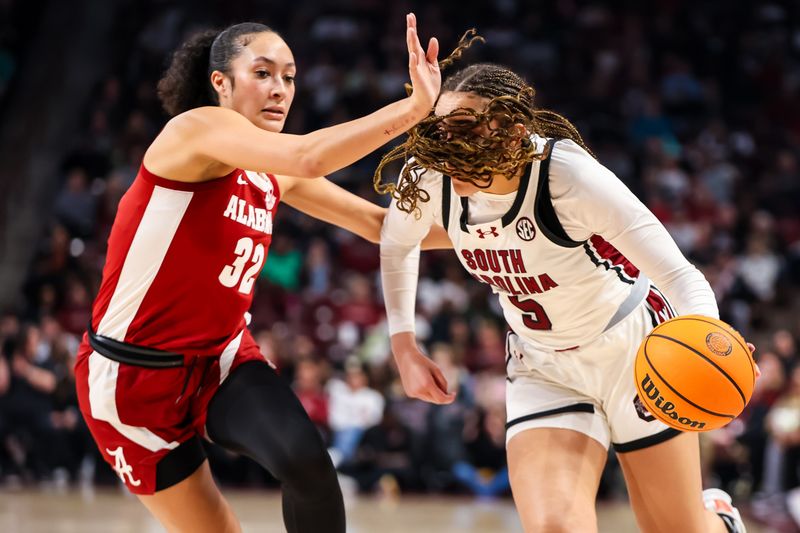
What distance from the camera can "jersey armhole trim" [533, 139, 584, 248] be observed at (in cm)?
327

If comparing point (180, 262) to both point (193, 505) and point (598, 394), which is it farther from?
point (598, 394)

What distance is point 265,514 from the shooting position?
8.05m

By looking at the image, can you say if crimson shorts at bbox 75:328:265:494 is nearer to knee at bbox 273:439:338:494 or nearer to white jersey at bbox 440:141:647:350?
knee at bbox 273:439:338:494

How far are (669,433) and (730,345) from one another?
572 mm

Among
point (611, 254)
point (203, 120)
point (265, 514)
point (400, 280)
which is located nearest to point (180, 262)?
point (203, 120)

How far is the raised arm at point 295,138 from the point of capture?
2.86 meters

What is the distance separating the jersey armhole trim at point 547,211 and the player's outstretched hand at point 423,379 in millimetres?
758

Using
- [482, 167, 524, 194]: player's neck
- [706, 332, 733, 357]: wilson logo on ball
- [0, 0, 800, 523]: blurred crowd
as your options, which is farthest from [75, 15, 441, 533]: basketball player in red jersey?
[0, 0, 800, 523]: blurred crowd

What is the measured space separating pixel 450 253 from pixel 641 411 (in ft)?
26.1

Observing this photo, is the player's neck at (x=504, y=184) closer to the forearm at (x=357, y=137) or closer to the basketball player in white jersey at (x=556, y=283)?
the basketball player in white jersey at (x=556, y=283)

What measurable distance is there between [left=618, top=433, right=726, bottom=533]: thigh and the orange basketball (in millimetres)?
426

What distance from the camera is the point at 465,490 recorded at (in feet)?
31.6

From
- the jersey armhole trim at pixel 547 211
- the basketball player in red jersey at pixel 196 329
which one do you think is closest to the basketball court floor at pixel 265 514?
the basketball player in red jersey at pixel 196 329

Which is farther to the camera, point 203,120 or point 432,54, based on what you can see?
point 203,120
